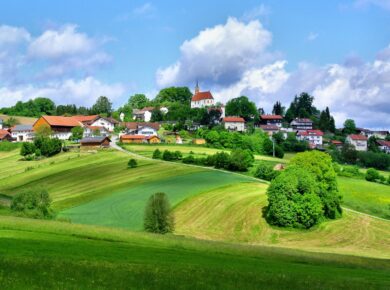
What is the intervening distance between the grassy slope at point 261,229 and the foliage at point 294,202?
5.48ft

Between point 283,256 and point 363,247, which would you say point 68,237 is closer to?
point 283,256

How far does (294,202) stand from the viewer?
70.4m

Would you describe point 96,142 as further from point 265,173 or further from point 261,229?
point 261,229

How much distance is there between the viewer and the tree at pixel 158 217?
58.1 m

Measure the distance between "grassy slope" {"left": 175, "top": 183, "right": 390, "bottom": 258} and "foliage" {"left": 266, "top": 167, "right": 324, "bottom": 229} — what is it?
1.67 m

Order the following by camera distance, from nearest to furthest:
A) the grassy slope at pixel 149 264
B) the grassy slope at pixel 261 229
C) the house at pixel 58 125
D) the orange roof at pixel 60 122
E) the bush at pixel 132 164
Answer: the grassy slope at pixel 149 264 < the grassy slope at pixel 261 229 < the bush at pixel 132 164 < the house at pixel 58 125 < the orange roof at pixel 60 122

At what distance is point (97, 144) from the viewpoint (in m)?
147

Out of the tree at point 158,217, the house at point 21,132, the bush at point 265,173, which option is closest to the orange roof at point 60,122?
the house at point 21,132

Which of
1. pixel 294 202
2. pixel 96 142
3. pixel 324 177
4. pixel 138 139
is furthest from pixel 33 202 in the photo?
pixel 138 139

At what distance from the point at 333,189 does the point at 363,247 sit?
24345 millimetres

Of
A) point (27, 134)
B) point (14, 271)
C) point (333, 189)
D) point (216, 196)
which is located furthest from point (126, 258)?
point (27, 134)

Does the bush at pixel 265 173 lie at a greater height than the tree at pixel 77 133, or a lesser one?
lesser

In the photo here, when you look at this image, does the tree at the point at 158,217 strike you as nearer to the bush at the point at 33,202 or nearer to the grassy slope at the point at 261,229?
the grassy slope at the point at 261,229

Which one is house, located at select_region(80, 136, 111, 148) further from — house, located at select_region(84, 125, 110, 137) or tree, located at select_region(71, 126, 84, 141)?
house, located at select_region(84, 125, 110, 137)
